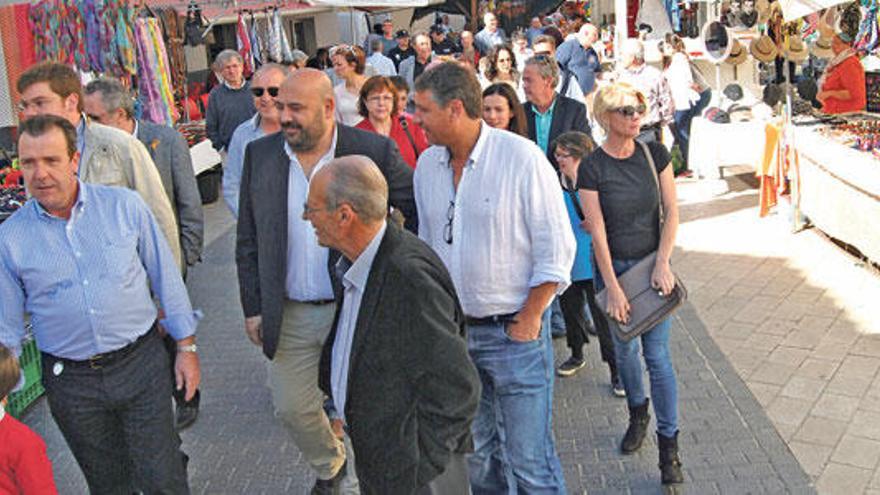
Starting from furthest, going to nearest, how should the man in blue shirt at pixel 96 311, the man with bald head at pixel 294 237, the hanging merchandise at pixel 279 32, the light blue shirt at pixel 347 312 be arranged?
the hanging merchandise at pixel 279 32, the man with bald head at pixel 294 237, the man in blue shirt at pixel 96 311, the light blue shirt at pixel 347 312

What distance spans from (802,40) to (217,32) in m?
10.3

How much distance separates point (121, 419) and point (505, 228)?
1574 mm

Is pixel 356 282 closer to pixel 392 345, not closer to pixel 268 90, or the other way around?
pixel 392 345

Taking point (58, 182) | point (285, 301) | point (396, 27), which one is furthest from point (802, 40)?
point (396, 27)

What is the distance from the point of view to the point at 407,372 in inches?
105

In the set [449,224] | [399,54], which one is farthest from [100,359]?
[399,54]

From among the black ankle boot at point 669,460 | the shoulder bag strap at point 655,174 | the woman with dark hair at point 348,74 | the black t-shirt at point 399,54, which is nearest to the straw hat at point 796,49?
the black t-shirt at point 399,54

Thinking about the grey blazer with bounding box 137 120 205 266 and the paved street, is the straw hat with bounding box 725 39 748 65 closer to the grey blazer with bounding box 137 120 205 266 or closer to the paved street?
the paved street

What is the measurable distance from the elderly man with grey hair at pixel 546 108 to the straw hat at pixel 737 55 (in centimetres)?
671

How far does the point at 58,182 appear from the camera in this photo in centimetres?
331

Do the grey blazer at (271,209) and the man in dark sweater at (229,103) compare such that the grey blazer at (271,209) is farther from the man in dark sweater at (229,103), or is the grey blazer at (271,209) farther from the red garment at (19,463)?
the man in dark sweater at (229,103)

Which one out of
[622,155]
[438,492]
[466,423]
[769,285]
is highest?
[622,155]

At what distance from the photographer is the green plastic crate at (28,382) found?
18.6 feet

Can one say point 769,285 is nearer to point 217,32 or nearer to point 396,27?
point 217,32
